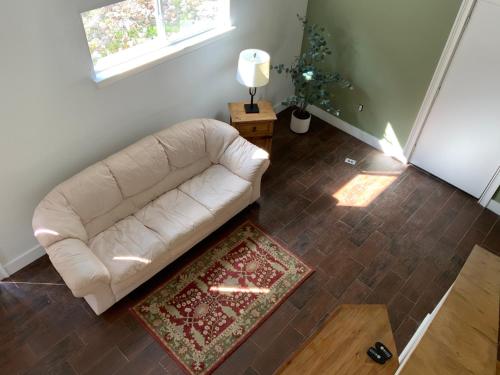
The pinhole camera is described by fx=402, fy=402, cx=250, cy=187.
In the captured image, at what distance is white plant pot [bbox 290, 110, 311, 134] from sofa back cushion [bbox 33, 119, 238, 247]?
1339 mm

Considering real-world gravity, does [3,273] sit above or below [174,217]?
below

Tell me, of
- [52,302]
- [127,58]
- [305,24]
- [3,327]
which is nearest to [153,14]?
[127,58]

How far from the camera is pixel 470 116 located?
4.05 metres

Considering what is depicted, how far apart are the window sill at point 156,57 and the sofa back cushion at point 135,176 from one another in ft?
1.94

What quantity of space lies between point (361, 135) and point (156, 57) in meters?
2.77

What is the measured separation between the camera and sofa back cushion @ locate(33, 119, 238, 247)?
319 centimetres

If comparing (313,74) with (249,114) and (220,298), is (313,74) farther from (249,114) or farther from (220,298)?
(220,298)

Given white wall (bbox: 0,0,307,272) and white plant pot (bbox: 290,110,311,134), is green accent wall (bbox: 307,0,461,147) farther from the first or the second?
white wall (bbox: 0,0,307,272)

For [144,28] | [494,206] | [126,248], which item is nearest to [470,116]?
[494,206]

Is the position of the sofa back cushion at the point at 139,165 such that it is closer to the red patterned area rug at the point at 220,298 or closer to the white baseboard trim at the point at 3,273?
the red patterned area rug at the point at 220,298

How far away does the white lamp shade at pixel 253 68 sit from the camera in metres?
3.85

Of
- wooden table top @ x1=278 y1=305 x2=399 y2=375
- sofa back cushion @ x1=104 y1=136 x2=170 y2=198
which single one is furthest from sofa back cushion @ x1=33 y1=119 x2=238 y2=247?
wooden table top @ x1=278 y1=305 x2=399 y2=375

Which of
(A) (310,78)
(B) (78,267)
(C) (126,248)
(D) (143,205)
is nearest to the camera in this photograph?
(B) (78,267)

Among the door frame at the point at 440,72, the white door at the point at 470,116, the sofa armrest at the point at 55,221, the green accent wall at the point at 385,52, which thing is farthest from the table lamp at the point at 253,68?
the sofa armrest at the point at 55,221
